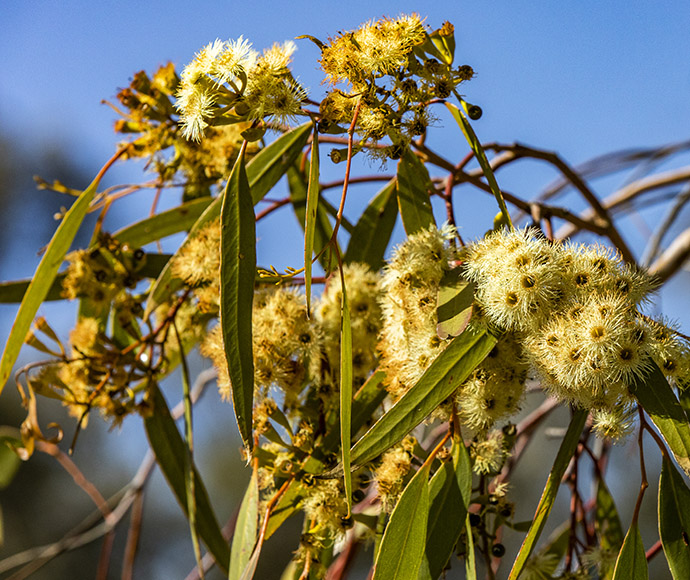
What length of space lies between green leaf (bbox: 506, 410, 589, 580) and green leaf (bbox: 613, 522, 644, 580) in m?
0.10

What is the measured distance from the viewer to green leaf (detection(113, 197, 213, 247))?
1296mm

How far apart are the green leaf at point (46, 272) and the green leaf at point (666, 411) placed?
79cm

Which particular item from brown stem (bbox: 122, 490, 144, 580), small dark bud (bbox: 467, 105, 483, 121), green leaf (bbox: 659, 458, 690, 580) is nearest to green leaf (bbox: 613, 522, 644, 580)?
green leaf (bbox: 659, 458, 690, 580)

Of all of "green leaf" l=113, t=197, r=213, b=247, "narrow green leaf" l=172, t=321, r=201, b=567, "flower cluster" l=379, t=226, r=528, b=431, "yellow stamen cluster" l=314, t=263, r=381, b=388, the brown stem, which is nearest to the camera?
"flower cluster" l=379, t=226, r=528, b=431

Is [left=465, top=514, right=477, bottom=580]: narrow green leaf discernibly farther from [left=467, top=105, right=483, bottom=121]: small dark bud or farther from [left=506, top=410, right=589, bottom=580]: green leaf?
[left=467, top=105, right=483, bottom=121]: small dark bud

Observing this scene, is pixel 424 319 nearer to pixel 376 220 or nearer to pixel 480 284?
pixel 480 284

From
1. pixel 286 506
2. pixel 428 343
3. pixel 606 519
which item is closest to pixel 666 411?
pixel 428 343

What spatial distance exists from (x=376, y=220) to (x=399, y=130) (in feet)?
1.52

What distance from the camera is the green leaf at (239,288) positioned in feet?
2.53

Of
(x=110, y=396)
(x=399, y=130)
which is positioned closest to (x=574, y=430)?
(x=399, y=130)

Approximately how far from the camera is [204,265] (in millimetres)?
1060

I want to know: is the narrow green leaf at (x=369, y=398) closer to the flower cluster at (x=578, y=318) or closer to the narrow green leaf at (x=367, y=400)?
the narrow green leaf at (x=367, y=400)

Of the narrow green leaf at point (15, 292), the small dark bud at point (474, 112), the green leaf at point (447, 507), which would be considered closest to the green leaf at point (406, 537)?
the green leaf at point (447, 507)

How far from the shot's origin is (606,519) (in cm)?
128
